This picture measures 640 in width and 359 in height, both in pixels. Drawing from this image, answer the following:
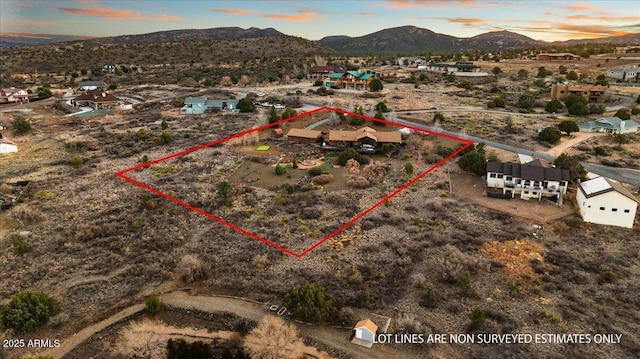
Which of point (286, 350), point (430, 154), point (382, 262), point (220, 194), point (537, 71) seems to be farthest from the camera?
point (537, 71)

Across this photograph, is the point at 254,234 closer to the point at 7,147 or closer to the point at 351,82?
the point at 7,147

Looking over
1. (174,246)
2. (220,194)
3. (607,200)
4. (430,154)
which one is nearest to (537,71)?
(430,154)

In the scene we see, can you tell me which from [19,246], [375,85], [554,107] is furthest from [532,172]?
[375,85]

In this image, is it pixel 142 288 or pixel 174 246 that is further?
pixel 174 246

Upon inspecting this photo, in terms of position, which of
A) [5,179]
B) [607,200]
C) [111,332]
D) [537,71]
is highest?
[537,71]

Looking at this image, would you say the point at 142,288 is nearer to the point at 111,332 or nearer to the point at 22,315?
the point at 111,332

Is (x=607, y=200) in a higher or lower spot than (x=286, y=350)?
higher

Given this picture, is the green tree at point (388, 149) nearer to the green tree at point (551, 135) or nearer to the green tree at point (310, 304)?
the green tree at point (551, 135)

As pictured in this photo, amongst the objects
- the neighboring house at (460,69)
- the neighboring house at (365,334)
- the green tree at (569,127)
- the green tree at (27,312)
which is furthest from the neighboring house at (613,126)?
the green tree at (27,312)
